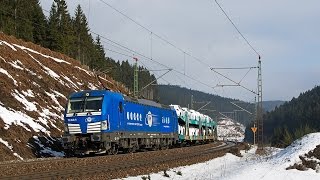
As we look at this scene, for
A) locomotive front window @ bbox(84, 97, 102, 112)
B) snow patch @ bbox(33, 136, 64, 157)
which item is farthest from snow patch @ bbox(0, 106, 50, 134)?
locomotive front window @ bbox(84, 97, 102, 112)

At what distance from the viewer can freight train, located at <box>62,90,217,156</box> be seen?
986 inches

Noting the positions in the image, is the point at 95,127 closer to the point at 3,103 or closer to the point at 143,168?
the point at 143,168

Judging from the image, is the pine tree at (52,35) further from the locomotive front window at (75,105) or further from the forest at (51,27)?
the locomotive front window at (75,105)

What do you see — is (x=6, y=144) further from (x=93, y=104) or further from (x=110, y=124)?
(x=110, y=124)

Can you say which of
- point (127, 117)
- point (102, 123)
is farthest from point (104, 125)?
point (127, 117)

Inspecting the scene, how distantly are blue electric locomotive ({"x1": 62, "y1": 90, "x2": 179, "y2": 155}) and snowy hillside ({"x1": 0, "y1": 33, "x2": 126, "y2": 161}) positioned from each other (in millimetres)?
2585

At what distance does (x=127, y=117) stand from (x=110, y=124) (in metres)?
3.33

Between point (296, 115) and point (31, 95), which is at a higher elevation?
point (296, 115)

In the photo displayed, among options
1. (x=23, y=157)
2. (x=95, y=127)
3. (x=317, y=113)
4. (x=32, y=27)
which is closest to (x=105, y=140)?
(x=95, y=127)

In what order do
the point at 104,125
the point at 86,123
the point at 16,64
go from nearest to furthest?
the point at 86,123, the point at 104,125, the point at 16,64

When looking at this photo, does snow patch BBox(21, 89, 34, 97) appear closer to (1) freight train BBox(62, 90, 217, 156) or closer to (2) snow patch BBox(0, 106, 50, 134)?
(2) snow patch BBox(0, 106, 50, 134)

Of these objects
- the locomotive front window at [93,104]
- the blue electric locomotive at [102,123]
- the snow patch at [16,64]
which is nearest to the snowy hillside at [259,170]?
the blue electric locomotive at [102,123]

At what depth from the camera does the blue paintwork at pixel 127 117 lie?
2540 cm

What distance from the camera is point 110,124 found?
84.7ft
